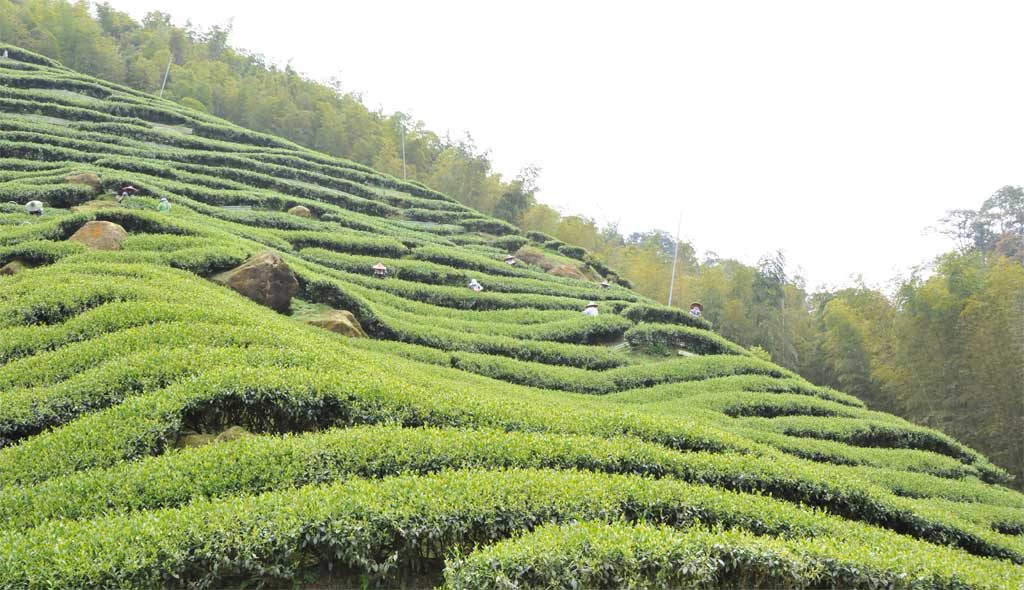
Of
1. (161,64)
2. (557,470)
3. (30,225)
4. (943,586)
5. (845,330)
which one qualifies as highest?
(161,64)

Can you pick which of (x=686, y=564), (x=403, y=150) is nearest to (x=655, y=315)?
(x=686, y=564)

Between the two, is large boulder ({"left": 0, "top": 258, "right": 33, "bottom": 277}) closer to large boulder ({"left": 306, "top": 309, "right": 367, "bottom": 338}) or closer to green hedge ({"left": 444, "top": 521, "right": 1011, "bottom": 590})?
large boulder ({"left": 306, "top": 309, "right": 367, "bottom": 338})

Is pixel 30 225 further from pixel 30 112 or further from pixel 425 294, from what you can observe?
pixel 30 112

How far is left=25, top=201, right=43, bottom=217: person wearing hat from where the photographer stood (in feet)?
48.2

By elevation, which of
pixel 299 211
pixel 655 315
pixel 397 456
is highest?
pixel 655 315

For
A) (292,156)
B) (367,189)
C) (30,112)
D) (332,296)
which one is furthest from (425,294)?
(30,112)

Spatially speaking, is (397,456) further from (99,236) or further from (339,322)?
(99,236)

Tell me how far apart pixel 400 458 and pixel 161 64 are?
174ft

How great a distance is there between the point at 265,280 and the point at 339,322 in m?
1.76

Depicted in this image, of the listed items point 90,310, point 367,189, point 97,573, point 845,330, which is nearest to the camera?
point 97,573

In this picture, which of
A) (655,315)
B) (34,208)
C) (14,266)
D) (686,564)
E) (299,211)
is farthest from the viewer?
(299,211)

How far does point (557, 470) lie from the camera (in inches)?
237

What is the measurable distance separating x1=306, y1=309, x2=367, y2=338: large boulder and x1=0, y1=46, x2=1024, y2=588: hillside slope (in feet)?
1.38

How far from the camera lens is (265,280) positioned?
1198 cm
